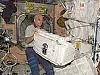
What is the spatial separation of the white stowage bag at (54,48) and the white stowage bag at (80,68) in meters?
0.12

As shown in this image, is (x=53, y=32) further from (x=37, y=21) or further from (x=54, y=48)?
(x=54, y=48)

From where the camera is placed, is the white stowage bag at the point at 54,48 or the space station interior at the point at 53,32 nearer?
the white stowage bag at the point at 54,48

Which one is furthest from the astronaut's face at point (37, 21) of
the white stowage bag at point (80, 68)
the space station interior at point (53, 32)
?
the white stowage bag at point (80, 68)

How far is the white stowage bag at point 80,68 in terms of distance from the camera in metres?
4.05

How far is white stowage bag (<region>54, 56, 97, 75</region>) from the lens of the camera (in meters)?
4.05

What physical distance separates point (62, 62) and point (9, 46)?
31.2 inches

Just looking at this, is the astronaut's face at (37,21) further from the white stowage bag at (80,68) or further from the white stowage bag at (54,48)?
the white stowage bag at (80,68)

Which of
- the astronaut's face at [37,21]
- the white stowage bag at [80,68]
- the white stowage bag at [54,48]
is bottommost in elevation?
the white stowage bag at [80,68]

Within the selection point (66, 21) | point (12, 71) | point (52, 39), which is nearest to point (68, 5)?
point (66, 21)

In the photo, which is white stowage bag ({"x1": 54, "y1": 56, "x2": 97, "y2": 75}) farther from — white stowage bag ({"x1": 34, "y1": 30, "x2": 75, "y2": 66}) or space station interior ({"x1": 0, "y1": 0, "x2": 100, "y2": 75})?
white stowage bag ({"x1": 34, "y1": 30, "x2": 75, "y2": 66})

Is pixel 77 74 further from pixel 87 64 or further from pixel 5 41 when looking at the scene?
pixel 5 41

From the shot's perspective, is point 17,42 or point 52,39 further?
point 17,42

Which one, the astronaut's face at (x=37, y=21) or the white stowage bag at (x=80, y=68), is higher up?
the astronaut's face at (x=37, y=21)

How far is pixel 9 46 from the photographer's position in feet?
13.7
